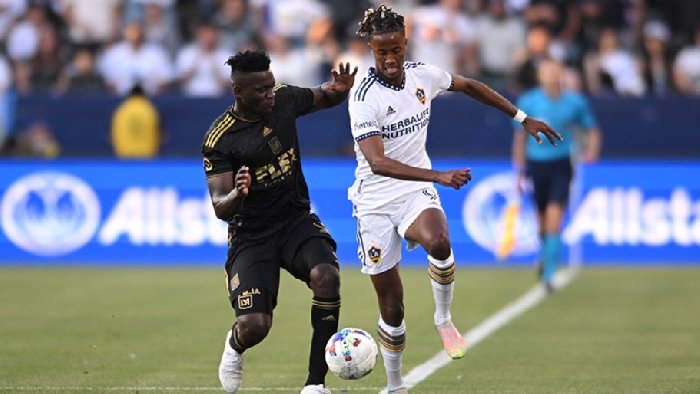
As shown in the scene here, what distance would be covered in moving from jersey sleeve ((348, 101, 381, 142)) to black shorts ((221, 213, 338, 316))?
26.9 inches

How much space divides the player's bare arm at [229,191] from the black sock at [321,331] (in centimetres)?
81

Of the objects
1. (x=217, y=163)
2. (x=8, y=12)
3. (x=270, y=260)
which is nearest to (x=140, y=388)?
(x=270, y=260)

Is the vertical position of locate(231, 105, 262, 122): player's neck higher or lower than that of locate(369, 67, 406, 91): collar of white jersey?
lower

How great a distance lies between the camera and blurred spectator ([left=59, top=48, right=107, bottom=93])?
848 inches

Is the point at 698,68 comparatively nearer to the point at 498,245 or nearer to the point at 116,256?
the point at 498,245

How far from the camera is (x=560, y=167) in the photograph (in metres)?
15.4

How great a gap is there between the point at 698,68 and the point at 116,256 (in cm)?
899

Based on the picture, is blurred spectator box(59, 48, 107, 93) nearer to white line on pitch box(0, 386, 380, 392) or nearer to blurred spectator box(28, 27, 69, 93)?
blurred spectator box(28, 27, 69, 93)

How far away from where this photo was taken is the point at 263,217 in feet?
28.6

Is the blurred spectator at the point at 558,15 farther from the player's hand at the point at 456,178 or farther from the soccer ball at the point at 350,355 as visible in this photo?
the player's hand at the point at 456,178

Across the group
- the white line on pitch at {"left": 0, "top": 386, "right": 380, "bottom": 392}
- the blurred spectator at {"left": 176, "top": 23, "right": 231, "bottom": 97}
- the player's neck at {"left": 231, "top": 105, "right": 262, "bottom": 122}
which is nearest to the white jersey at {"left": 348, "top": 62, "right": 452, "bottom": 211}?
the player's neck at {"left": 231, "top": 105, "right": 262, "bottom": 122}

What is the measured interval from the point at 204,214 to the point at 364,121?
10.3 m

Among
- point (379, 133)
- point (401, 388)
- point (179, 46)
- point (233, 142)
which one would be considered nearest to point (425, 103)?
point (379, 133)

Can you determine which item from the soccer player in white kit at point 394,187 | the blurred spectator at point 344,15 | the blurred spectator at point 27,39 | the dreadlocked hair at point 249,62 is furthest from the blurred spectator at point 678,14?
the dreadlocked hair at point 249,62
